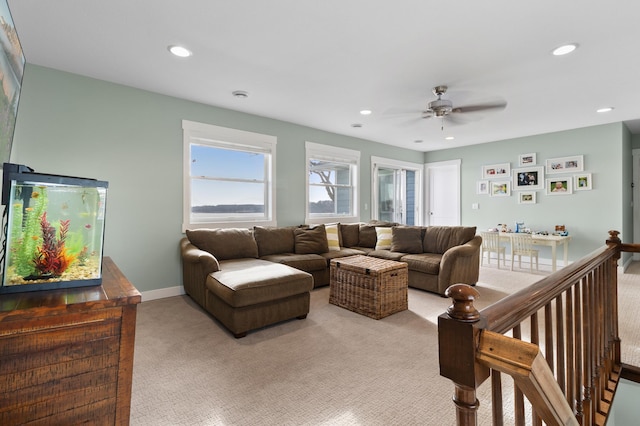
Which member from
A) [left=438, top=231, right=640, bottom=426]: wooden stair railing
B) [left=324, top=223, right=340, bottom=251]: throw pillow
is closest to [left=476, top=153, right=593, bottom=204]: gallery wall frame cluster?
[left=324, top=223, right=340, bottom=251]: throw pillow

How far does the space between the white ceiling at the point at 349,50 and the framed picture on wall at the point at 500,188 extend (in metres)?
2.20

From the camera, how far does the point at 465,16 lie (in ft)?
7.28

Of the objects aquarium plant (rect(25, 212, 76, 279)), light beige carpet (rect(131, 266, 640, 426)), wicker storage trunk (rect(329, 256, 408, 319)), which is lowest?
light beige carpet (rect(131, 266, 640, 426))

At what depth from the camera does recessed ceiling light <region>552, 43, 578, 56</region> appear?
8.58 ft

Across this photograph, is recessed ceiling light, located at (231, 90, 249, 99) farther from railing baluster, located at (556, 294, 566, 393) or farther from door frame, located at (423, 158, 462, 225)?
door frame, located at (423, 158, 462, 225)

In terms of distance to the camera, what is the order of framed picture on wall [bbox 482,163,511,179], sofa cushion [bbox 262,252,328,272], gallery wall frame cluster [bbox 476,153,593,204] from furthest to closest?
1. framed picture on wall [bbox 482,163,511,179]
2. gallery wall frame cluster [bbox 476,153,593,204]
3. sofa cushion [bbox 262,252,328,272]

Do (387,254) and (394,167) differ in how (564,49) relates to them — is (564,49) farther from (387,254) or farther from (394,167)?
(394,167)

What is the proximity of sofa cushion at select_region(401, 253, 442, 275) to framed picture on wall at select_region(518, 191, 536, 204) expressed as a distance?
2.99 m

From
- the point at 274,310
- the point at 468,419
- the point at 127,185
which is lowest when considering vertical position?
the point at 274,310

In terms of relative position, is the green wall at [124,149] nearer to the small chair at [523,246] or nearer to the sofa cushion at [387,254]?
the sofa cushion at [387,254]

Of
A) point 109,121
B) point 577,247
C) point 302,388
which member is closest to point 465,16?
point 302,388

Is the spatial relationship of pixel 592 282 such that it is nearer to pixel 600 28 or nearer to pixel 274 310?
pixel 600 28

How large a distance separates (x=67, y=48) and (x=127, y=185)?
140cm

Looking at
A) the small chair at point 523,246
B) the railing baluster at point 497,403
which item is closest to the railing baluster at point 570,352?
the railing baluster at point 497,403
